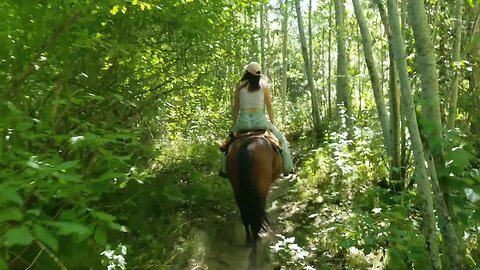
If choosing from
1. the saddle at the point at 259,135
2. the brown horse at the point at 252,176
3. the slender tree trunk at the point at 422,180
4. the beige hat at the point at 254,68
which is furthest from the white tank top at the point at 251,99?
the slender tree trunk at the point at 422,180

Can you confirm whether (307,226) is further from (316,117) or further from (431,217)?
(316,117)

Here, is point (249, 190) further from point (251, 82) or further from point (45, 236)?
point (45, 236)

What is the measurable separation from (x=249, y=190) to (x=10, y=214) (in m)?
4.16

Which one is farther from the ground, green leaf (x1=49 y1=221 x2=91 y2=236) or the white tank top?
the white tank top

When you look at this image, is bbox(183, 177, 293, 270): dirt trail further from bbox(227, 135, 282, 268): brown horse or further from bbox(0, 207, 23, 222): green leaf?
bbox(0, 207, 23, 222): green leaf

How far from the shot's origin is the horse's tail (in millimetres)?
5715

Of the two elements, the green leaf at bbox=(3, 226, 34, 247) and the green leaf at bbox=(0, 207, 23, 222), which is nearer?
the green leaf at bbox=(3, 226, 34, 247)

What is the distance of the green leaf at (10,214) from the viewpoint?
1666 millimetres

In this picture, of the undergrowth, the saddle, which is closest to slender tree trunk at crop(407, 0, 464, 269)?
the undergrowth

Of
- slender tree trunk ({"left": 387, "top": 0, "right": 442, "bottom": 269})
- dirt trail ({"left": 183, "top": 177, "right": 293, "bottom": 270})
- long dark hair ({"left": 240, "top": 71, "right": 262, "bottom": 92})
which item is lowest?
dirt trail ({"left": 183, "top": 177, "right": 293, "bottom": 270})

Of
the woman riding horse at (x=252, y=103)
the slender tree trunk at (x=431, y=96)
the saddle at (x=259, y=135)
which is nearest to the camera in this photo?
the slender tree trunk at (x=431, y=96)

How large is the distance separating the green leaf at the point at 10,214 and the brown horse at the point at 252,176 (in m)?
4.12

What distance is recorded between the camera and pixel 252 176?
572 centimetres

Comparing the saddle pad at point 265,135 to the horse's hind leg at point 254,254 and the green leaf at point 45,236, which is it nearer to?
the horse's hind leg at point 254,254
